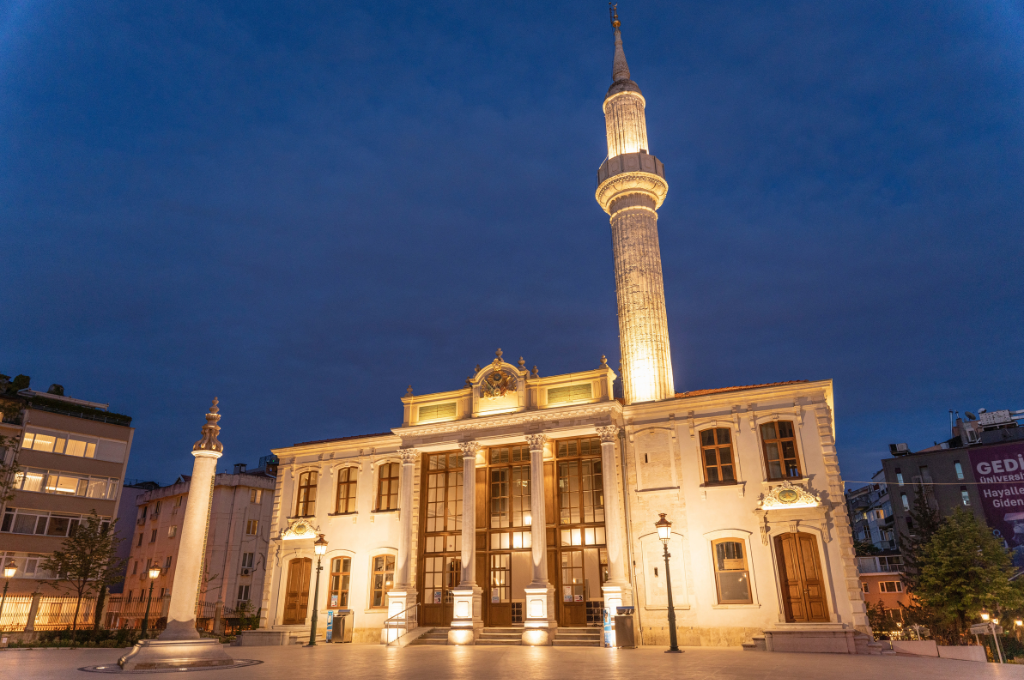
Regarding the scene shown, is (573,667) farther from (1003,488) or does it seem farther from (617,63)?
(1003,488)

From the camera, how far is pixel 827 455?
20.5 meters

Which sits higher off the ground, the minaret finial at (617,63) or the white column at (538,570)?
the minaret finial at (617,63)

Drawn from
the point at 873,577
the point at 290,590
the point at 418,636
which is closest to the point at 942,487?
the point at 873,577

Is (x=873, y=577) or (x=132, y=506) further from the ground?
(x=132, y=506)

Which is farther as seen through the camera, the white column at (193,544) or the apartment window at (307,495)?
the apartment window at (307,495)

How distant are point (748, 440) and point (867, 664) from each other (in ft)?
29.6

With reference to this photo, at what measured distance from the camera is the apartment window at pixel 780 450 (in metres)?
21.1

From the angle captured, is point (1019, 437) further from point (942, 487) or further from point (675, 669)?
point (675, 669)

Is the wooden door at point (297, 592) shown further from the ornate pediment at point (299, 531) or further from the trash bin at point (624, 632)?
the trash bin at point (624, 632)

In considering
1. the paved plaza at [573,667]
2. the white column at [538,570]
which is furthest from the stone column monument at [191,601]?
the white column at [538,570]

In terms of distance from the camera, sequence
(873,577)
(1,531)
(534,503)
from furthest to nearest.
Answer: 1. (873,577)
2. (1,531)
3. (534,503)

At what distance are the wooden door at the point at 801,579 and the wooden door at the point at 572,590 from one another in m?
6.94

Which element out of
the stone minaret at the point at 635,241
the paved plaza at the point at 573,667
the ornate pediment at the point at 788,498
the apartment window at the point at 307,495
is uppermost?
the stone minaret at the point at 635,241

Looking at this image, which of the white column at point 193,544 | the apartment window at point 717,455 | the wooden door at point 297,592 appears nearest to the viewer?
the white column at point 193,544
